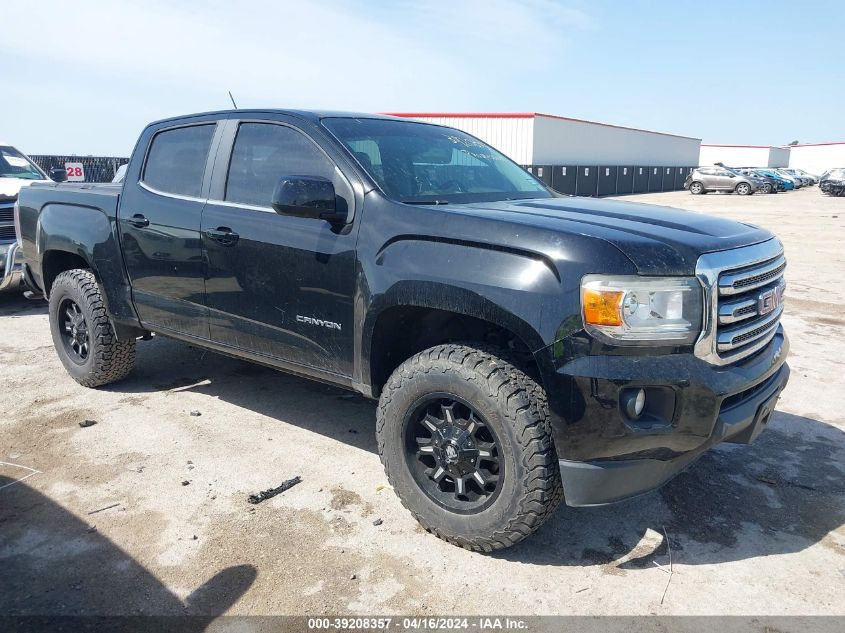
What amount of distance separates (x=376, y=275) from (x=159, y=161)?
86.5 inches

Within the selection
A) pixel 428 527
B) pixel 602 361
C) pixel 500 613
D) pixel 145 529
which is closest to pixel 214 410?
pixel 145 529

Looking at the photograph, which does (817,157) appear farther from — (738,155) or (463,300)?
(463,300)

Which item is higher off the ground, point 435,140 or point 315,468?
point 435,140

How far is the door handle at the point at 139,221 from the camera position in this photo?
4281mm

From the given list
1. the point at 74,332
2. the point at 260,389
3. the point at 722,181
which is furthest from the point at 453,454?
the point at 722,181

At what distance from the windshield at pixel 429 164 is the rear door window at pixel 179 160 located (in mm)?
979

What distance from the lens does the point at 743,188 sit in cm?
3612

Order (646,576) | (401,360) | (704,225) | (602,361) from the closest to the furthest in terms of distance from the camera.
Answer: (602,361), (646,576), (704,225), (401,360)

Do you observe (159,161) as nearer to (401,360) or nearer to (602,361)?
(401,360)

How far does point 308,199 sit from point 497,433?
138 centimetres

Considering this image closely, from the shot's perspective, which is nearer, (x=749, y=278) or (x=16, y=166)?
(x=749, y=278)

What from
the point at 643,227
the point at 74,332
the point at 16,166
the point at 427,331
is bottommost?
the point at 74,332

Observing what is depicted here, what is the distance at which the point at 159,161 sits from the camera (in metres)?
4.45

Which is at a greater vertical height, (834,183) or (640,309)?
(640,309)
